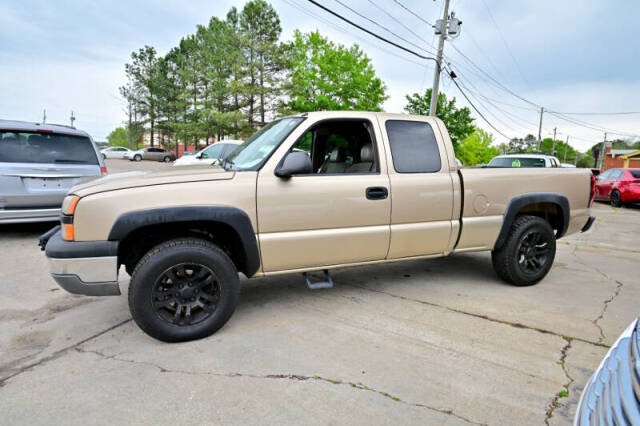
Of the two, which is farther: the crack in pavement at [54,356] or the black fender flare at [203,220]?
the black fender flare at [203,220]

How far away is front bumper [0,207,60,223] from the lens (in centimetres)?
573

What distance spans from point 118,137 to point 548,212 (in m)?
113

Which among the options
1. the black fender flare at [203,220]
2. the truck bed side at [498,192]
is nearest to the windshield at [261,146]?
the black fender flare at [203,220]

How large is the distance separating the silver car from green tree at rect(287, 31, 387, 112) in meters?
27.6

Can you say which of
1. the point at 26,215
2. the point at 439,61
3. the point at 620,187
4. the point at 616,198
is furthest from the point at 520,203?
the point at 439,61

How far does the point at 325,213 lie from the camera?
337cm

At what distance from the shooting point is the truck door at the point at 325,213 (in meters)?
3.22

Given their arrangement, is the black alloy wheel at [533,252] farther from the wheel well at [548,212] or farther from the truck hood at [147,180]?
the truck hood at [147,180]

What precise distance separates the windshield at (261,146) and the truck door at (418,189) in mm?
977

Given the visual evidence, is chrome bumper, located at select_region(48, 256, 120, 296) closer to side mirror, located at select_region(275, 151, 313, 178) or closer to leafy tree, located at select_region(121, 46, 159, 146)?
side mirror, located at select_region(275, 151, 313, 178)

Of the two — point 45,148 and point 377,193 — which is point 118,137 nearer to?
point 45,148

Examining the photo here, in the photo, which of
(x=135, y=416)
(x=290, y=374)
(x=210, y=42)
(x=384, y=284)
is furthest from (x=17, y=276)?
(x=210, y=42)

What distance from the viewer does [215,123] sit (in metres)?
37.1

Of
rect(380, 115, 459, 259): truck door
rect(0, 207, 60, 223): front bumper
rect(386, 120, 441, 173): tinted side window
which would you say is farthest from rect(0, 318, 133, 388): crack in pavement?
rect(0, 207, 60, 223): front bumper
